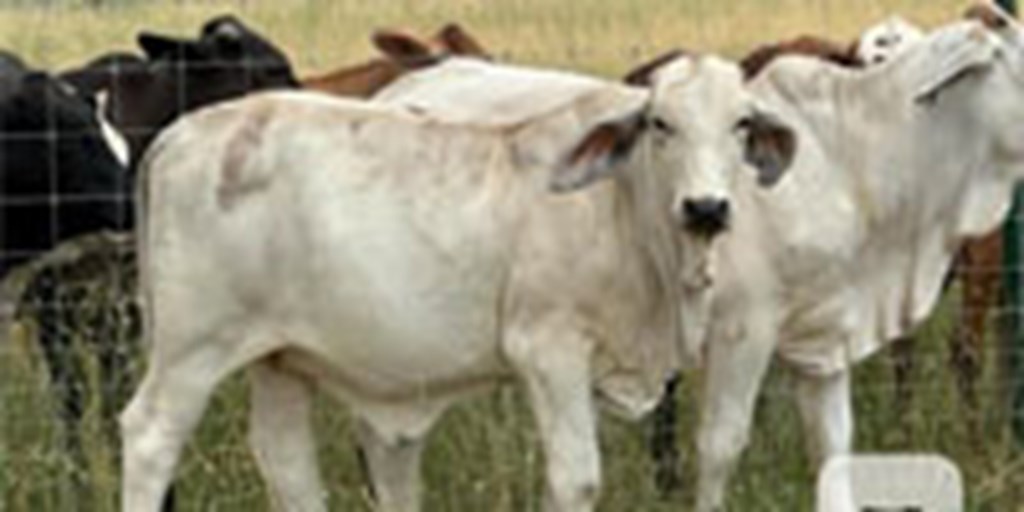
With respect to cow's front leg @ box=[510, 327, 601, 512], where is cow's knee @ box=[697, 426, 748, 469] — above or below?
below

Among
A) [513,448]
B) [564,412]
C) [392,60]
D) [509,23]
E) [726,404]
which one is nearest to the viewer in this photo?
[564,412]

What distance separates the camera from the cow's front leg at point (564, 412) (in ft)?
19.7

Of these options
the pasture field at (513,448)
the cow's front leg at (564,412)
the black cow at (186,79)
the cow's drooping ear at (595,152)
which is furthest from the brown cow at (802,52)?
the cow's front leg at (564,412)

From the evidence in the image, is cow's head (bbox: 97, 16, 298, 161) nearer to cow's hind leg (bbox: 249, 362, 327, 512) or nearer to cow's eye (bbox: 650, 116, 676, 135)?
cow's hind leg (bbox: 249, 362, 327, 512)

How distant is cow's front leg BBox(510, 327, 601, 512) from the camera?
602 centimetres

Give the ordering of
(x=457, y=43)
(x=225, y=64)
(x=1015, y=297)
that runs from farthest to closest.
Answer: (x=457, y=43)
(x=225, y=64)
(x=1015, y=297)

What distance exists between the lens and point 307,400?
662cm

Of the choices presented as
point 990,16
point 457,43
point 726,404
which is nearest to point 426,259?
point 726,404

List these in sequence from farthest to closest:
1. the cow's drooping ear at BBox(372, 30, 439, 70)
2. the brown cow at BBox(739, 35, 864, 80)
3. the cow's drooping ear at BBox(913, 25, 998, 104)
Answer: the cow's drooping ear at BBox(372, 30, 439, 70), the brown cow at BBox(739, 35, 864, 80), the cow's drooping ear at BBox(913, 25, 998, 104)

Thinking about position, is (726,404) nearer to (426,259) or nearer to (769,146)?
(769,146)

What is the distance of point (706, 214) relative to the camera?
223 inches

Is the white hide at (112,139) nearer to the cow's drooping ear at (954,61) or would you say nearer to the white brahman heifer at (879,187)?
the white brahman heifer at (879,187)

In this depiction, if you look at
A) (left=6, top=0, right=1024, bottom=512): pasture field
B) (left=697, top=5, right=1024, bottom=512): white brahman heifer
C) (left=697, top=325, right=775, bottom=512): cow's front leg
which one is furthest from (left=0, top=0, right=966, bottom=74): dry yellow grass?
(left=697, top=325, right=775, bottom=512): cow's front leg

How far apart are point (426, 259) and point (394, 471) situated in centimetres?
74
